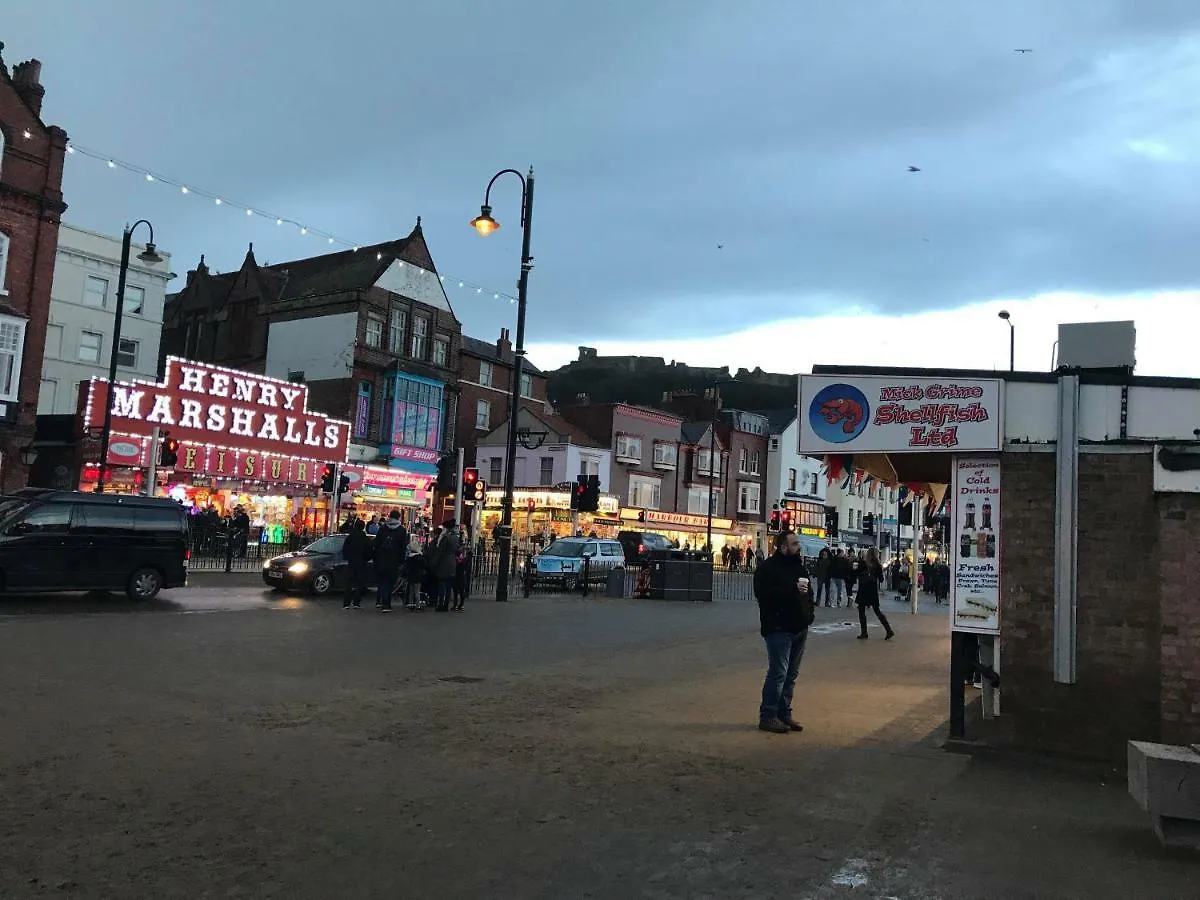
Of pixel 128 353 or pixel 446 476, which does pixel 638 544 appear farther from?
pixel 128 353

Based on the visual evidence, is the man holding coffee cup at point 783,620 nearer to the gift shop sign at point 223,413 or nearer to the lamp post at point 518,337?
the lamp post at point 518,337

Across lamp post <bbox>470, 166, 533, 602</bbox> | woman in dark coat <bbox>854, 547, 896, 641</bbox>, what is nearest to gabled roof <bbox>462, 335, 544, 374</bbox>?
lamp post <bbox>470, 166, 533, 602</bbox>

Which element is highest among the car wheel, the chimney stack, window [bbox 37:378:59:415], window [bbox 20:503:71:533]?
the chimney stack

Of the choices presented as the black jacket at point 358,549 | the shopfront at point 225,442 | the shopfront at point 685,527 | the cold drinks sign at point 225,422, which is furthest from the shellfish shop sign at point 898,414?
the shopfront at point 685,527

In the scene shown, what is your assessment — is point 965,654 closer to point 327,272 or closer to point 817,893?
point 817,893

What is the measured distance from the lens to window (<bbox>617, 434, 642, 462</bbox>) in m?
58.1

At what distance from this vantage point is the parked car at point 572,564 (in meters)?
28.3

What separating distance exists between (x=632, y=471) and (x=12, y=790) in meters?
53.4

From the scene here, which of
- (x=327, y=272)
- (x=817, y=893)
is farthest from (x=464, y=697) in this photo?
(x=327, y=272)

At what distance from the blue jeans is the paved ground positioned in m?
0.29

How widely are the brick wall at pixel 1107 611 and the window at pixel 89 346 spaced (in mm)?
42781

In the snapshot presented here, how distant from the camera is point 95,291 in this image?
139 ft

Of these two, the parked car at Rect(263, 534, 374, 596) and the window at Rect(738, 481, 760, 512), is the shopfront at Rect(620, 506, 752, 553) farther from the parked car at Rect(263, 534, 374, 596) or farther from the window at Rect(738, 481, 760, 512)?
the parked car at Rect(263, 534, 374, 596)

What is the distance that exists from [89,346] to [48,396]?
9.29 feet
